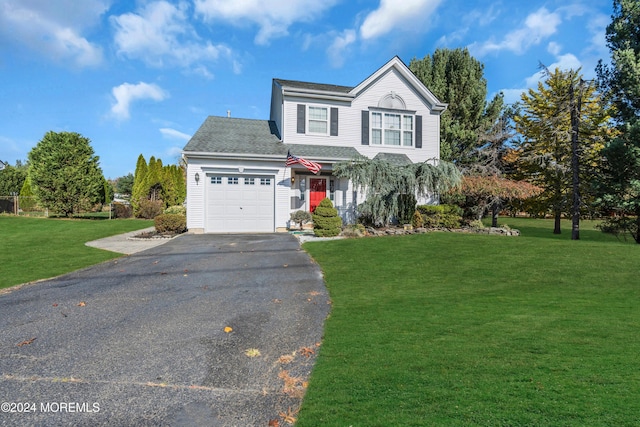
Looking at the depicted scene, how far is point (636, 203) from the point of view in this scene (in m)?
12.6

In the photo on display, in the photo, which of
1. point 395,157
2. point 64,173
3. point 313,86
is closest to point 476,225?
point 395,157

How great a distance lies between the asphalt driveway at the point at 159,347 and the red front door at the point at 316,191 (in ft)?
29.5

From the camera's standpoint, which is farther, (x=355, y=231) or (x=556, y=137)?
(x=556, y=137)

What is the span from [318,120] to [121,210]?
57.1 ft

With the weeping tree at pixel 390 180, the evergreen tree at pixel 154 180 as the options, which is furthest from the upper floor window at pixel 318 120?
the evergreen tree at pixel 154 180

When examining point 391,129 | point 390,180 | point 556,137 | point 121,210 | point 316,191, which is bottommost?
point 121,210

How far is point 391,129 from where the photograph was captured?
17891 millimetres

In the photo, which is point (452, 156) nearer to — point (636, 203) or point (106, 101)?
point (636, 203)

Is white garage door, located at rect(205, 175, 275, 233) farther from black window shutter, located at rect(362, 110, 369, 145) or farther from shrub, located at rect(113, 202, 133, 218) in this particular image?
shrub, located at rect(113, 202, 133, 218)

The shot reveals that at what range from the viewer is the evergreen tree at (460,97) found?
23.6 metres

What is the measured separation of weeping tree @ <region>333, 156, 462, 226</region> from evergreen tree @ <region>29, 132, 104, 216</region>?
1642 centimetres

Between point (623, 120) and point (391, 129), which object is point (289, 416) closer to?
point (391, 129)

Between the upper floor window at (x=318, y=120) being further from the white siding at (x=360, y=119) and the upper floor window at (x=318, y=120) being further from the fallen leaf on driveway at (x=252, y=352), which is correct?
the fallen leaf on driveway at (x=252, y=352)

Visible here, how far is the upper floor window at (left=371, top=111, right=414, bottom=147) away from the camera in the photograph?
17.8m
